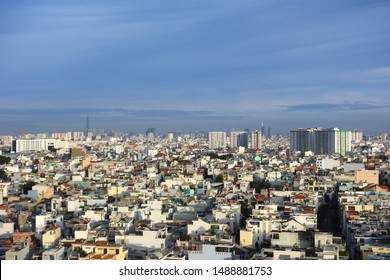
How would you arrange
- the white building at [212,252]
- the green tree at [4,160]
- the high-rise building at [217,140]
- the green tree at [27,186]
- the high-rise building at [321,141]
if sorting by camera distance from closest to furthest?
the white building at [212,252], the green tree at [27,186], the high-rise building at [321,141], the green tree at [4,160], the high-rise building at [217,140]

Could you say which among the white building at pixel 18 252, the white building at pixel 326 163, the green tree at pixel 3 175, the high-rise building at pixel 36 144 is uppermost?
the high-rise building at pixel 36 144

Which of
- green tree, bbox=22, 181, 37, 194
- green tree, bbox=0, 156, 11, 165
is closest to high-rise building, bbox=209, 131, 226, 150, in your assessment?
green tree, bbox=0, 156, 11, 165

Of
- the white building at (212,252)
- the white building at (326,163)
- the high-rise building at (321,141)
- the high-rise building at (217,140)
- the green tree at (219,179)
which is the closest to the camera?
the white building at (212,252)

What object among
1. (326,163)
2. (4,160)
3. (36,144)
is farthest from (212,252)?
(36,144)

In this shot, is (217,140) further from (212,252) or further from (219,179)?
(212,252)

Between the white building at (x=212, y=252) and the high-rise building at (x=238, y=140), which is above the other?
the high-rise building at (x=238, y=140)

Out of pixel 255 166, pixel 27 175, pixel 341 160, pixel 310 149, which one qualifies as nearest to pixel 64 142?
pixel 27 175

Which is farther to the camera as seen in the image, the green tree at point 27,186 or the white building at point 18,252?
the green tree at point 27,186

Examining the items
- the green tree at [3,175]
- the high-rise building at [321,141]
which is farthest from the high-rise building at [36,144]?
the high-rise building at [321,141]

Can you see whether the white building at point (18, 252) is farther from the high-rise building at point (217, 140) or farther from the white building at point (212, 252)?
the high-rise building at point (217, 140)
